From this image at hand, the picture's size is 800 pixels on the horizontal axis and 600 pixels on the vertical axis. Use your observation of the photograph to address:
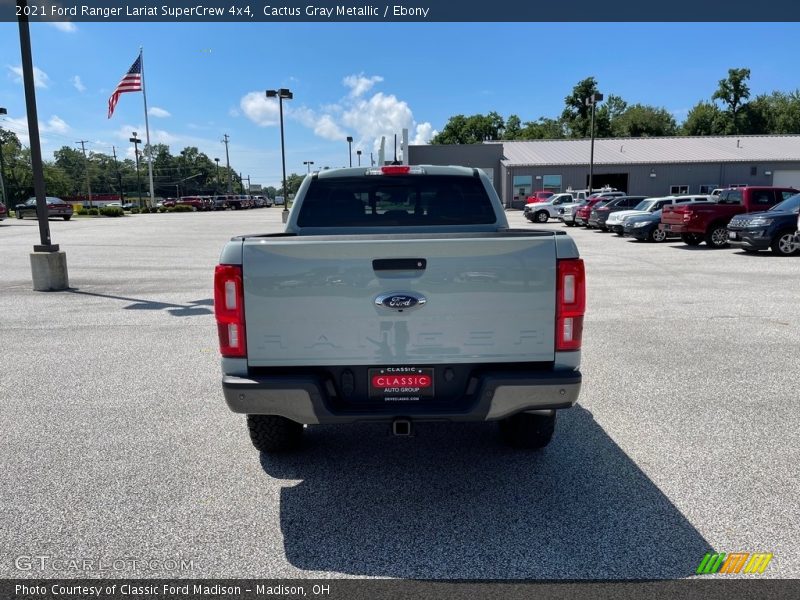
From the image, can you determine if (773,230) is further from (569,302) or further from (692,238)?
(569,302)

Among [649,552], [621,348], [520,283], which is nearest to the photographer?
[649,552]

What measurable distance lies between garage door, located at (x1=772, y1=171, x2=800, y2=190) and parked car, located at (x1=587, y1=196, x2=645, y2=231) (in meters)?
31.6

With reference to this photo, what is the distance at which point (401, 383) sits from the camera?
342 centimetres

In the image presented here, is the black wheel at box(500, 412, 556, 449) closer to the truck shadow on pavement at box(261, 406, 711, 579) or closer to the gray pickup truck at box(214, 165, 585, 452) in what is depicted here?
the truck shadow on pavement at box(261, 406, 711, 579)

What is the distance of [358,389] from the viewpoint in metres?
3.44

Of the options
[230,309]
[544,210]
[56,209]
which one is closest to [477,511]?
[230,309]

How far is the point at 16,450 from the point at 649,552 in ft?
14.1

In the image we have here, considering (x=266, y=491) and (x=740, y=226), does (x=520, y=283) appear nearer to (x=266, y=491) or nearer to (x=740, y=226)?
(x=266, y=491)

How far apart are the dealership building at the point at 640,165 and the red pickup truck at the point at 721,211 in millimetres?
33582

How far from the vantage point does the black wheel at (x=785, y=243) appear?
15875 millimetres

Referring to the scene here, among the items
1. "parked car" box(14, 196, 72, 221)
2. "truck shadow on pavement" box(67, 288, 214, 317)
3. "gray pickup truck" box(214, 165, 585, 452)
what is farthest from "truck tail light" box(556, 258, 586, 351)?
"parked car" box(14, 196, 72, 221)

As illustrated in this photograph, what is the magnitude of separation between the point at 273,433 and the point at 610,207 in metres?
25.9

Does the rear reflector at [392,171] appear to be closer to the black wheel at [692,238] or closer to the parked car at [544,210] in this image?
the black wheel at [692,238]

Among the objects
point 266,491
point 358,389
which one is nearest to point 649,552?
point 358,389
